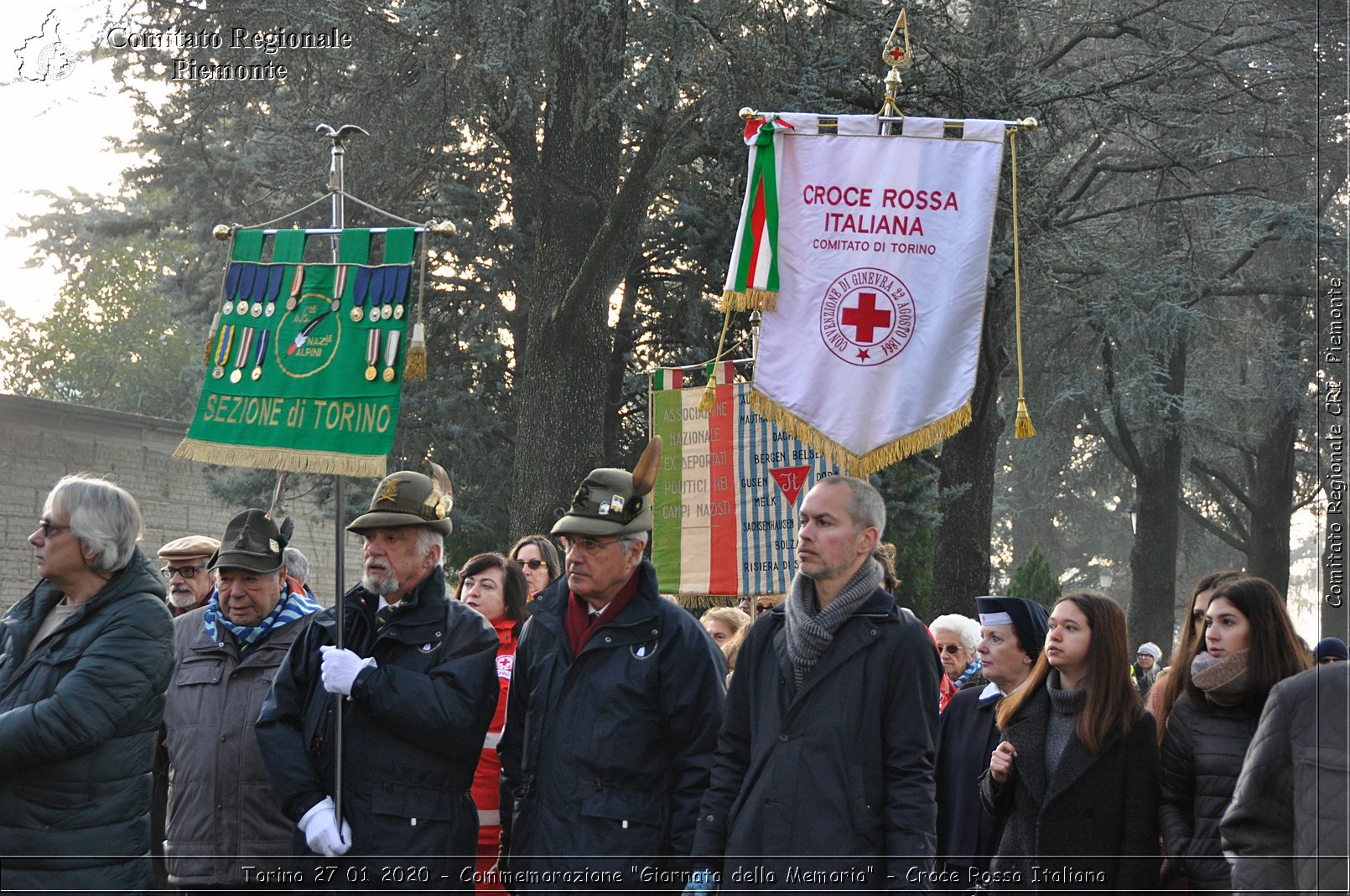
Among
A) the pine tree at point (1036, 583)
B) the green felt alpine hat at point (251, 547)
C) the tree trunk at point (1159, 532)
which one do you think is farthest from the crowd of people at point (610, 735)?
the pine tree at point (1036, 583)

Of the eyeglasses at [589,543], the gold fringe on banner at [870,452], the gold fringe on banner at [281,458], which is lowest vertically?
the eyeglasses at [589,543]

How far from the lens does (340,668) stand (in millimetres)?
5219

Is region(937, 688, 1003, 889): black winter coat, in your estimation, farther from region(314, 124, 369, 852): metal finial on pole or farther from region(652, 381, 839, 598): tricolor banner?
region(652, 381, 839, 598): tricolor banner

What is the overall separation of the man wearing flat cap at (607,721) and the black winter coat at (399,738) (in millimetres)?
201

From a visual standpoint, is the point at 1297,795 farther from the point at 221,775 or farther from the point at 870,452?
the point at 221,775

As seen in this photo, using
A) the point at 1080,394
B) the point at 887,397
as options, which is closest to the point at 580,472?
the point at 887,397

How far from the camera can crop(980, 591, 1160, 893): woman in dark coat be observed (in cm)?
531

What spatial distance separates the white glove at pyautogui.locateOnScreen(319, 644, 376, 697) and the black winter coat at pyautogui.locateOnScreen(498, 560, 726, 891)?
2.10ft

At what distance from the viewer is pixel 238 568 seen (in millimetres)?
6004

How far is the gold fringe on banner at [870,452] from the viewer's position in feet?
22.9

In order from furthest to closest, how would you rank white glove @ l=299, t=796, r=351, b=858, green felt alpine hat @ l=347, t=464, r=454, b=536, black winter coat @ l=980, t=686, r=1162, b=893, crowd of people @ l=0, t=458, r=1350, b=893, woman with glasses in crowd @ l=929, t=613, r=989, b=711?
woman with glasses in crowd @ l=929, t=613, r=989, b=711, green felt alpine hat @ l=347, t=464, r=454, b=536, black winter coat @ l=980, t=686, r=1162, b=893, white glove @ l=299, t=796, r=351, b=858, crowd of people @ l=0, t=458, r=1350, b=893

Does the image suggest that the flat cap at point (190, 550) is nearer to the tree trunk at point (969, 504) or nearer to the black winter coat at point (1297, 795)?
the black winter coat at point (1297, 795)

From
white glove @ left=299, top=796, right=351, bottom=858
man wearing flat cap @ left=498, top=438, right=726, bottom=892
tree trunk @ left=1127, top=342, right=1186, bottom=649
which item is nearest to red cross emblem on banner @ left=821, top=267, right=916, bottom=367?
man wearing flat cap @ left=498, top=438, right=726, bottom=892

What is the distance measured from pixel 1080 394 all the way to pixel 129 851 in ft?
74.7
